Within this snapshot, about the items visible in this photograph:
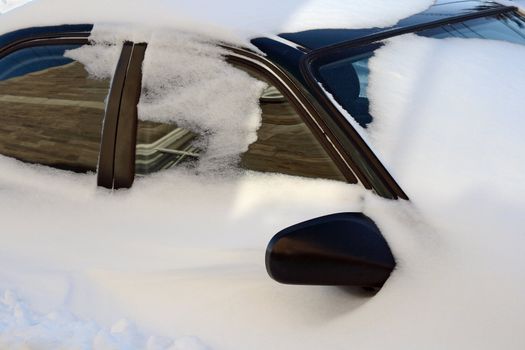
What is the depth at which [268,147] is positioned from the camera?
5.30 feet

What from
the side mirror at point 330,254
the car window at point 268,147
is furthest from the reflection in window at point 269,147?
the side mirror at point 330,254

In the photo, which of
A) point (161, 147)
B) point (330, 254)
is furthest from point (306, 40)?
point (330, 254)

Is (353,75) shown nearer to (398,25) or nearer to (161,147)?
(398,25)

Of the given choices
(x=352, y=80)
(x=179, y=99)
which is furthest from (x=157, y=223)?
(x=352, y=80)

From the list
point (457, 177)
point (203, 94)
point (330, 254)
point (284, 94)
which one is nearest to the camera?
point (330, 254)

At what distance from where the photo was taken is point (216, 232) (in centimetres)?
162

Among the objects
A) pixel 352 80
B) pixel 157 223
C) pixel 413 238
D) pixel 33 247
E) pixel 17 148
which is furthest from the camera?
pixel 17 148

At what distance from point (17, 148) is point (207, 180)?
812 mm

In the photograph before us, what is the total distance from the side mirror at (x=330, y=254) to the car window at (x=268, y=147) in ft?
0.72

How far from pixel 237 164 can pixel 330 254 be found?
1.64ft

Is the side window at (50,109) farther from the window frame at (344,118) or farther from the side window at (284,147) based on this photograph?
the window frame at (344,118)

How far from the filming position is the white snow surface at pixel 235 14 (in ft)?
5.75

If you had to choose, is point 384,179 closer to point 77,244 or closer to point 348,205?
point 348,205

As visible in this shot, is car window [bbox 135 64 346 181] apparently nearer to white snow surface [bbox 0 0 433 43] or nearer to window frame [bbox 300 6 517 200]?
window frame [bbox 300 6 517 200]
